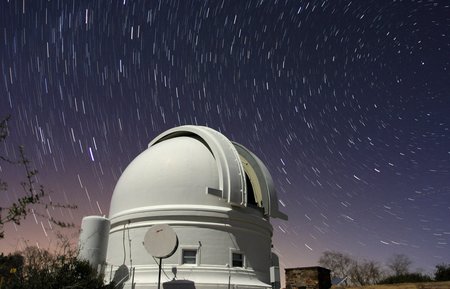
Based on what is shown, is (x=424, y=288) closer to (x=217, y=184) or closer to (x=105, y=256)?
(x=217, y=184)

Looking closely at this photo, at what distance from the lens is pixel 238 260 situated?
1419 centimetres

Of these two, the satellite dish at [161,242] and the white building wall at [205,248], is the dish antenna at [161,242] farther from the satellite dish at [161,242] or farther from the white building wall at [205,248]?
the white building wall at [205,248]

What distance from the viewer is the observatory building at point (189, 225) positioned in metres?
13.5

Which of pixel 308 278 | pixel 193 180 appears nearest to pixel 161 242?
pixel 193 180

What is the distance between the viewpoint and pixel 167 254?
1218cm

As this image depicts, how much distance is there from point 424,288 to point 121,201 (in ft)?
38.4

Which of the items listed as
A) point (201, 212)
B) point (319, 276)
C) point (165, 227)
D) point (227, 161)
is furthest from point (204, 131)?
point (319, 276)

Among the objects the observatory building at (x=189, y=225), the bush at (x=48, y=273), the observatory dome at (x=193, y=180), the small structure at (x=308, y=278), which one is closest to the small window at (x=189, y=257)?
the observatory building at (x=189, y=225)

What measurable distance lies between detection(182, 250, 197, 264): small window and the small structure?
4.21 m

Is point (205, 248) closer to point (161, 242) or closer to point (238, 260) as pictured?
point (238, 260)

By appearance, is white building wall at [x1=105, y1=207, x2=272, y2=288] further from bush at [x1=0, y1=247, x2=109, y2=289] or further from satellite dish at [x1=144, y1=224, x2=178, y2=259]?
bush at [x1=0, y1=247, x2=109, y2=289]

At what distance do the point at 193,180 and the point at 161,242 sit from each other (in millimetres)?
3058

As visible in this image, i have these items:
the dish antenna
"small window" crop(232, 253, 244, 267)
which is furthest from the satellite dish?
"small window" crop(232, 253, 244, 267)

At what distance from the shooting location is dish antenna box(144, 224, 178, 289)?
40.0 feet
